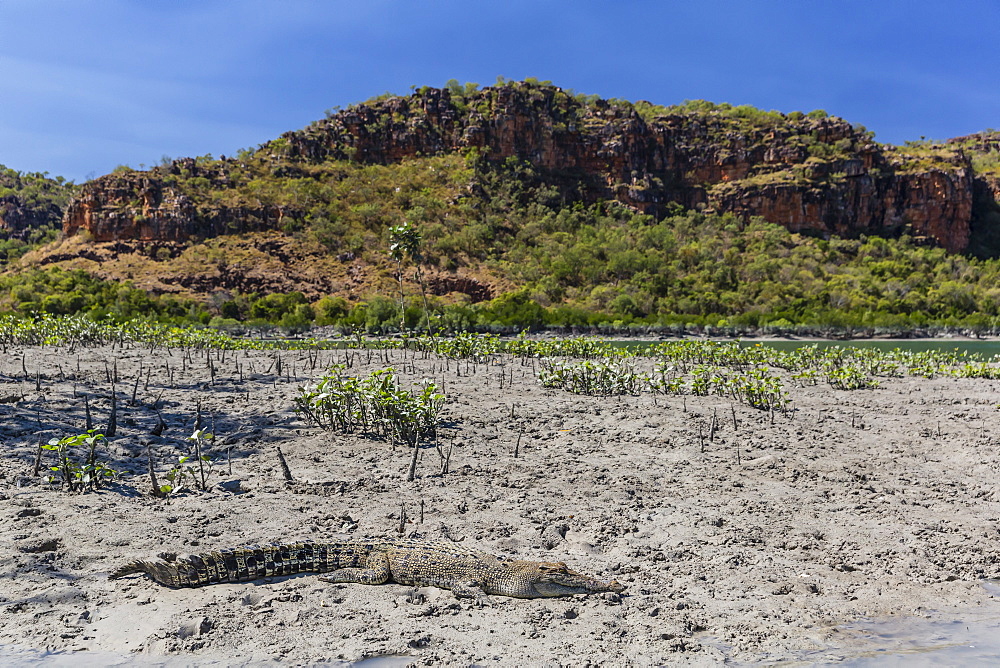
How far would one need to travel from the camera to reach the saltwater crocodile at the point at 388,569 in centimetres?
449

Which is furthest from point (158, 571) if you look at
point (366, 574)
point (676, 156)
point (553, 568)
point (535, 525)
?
A: point (676, 156)

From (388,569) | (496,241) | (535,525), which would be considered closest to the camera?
(388,569)

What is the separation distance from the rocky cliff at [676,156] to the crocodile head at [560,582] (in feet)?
311

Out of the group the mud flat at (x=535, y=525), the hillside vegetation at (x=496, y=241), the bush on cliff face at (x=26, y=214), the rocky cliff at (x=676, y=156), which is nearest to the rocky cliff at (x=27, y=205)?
the bush on cliff face at (x=26, y=214)

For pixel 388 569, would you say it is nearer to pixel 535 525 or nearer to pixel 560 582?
pixel 560 582

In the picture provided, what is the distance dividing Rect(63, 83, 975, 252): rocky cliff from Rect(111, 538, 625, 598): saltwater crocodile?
93805mm

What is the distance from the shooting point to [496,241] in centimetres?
8550

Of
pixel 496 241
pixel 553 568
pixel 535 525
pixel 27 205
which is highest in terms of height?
pixel 27 205

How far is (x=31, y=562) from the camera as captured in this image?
4.68 m

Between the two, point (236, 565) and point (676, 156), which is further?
point (676, 156)

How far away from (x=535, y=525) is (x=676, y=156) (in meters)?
118

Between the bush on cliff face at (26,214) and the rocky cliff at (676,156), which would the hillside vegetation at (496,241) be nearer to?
the rocky cliff at (676,156)

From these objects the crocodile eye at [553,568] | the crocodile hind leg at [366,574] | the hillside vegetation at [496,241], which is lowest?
the crocodile hind leg at [366,574]

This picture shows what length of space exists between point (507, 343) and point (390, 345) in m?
4.85
